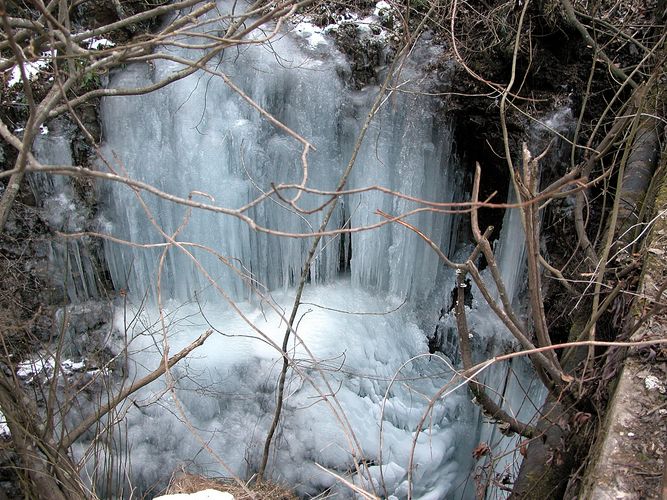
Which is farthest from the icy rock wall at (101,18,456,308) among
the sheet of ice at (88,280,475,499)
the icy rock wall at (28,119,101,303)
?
the sheet of ice at (88,280,475,499)

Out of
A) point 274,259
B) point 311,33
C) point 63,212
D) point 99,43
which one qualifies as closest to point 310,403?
point 274,259

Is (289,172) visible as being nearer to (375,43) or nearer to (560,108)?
(375,43)

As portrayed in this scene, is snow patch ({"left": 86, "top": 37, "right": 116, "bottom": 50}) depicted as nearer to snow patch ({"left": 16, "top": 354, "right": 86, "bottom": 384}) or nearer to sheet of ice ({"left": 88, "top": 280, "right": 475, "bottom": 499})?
sheet of ice ({"left": 88, "top": 280, "right": 475, "bottom": 499})

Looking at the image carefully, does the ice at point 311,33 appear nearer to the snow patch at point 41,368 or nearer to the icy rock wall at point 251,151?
the icy rock wall at point 251,151

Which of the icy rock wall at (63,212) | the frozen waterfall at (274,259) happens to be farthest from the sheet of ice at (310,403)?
the icy rock wall at (63,212)

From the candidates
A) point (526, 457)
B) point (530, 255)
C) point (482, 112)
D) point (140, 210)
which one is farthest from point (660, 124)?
point (140, 210)

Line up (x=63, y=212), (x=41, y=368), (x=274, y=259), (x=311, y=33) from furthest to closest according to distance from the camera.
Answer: (x=274, y=259) → (x=311, y=33) → (x=63, y=212) → (x=41, y=368)

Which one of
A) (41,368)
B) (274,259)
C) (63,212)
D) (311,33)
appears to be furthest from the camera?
(274,259)

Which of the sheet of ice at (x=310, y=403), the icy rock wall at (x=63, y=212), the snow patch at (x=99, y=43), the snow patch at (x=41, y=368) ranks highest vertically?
the snow patch at (x=99, y=43)

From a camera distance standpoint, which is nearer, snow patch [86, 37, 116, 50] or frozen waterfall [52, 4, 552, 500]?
snow patch [86, 37, 116, 50]

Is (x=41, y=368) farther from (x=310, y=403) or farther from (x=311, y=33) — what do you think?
(x=311, y=33)

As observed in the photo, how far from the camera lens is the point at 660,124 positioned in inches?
131

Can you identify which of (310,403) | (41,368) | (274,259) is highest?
(274,259)

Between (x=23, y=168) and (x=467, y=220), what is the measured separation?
393 centimetres
